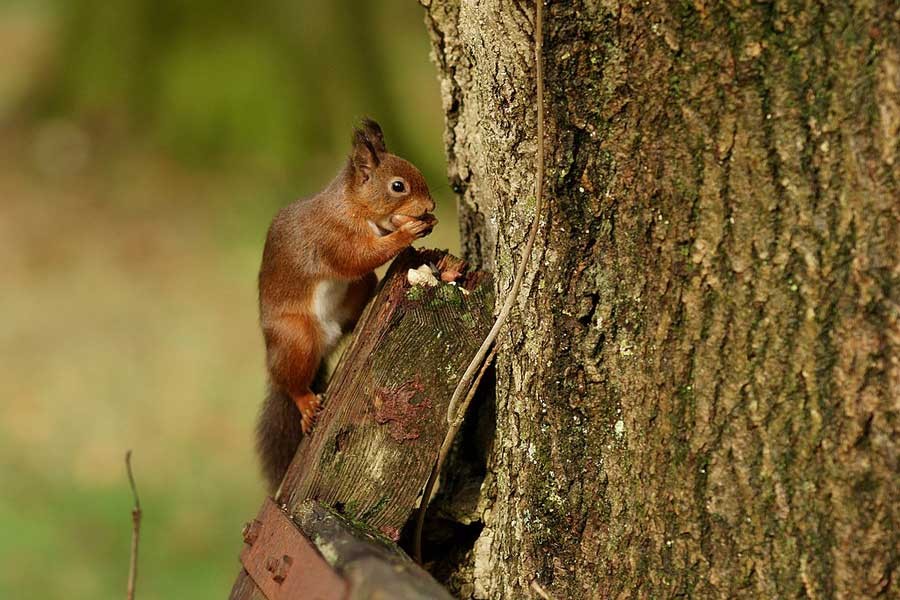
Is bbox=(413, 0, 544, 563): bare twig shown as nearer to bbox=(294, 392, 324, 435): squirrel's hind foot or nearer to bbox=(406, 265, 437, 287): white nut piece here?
bbox=(406, 265, 437, 287): white nut piece

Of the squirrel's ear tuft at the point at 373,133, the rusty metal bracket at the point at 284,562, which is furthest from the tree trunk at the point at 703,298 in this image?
the squirrel's ear tuft at the point at 373,133

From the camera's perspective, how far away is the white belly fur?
266 centimetres

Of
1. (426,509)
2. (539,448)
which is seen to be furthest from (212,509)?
(539,448)

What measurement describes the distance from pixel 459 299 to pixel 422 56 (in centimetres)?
632

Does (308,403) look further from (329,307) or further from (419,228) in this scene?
(419,228)

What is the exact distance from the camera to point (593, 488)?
167 centimetres

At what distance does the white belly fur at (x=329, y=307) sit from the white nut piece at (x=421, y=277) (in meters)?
0.76

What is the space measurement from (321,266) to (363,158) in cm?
29

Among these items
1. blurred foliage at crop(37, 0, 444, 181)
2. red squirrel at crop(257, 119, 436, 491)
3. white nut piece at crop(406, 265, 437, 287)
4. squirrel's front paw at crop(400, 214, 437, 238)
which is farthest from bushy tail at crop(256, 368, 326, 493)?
blurred foliage at crop(37, 0, 444, 181)

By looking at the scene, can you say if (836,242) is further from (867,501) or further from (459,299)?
(459,299)

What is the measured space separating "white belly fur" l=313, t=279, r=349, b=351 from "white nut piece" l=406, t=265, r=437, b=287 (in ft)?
2.49

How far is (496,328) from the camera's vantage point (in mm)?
1751

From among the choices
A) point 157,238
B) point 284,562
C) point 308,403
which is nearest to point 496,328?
point 284,562

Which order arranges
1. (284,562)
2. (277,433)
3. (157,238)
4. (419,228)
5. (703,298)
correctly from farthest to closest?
(157,238)
(277,433)
(419,228)
(284,562)
(703,298)
